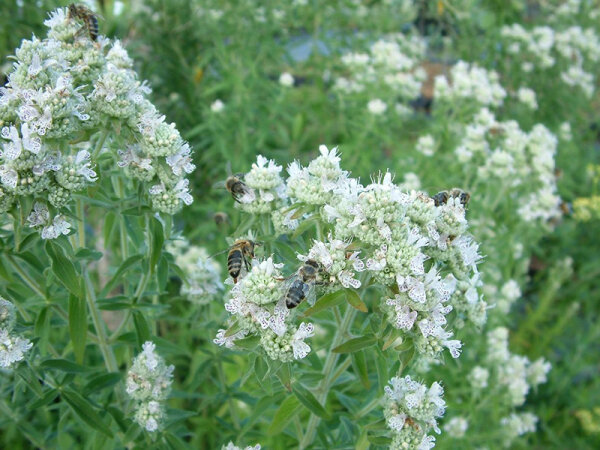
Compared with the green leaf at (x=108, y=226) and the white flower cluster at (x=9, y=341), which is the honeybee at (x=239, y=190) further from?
the white flower cluster at (x=9, y=341)

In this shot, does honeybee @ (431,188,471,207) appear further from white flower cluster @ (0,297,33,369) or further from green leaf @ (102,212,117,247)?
white flower cluster @ (0,297,33,369)

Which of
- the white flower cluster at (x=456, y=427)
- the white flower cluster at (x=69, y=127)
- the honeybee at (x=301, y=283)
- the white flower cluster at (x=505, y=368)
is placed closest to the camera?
the honeybee at (x=301, y=283)

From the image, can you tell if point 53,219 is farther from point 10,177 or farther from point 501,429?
point 501,429

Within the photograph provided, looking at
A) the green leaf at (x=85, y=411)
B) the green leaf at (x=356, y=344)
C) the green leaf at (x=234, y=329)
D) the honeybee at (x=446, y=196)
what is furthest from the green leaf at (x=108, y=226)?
the honeybee at (x=446, y=196)

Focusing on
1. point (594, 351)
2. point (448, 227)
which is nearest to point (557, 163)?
point (594, 351)

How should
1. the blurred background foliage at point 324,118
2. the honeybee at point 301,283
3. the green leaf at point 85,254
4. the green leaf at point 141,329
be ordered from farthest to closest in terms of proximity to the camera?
the blurred background foliage at point 324,118
the green leaf at point 141,329
the green leaf at point 85,254
the honeybee at point 301,283

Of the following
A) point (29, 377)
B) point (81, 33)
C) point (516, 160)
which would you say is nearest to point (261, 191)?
point (81, 33)
